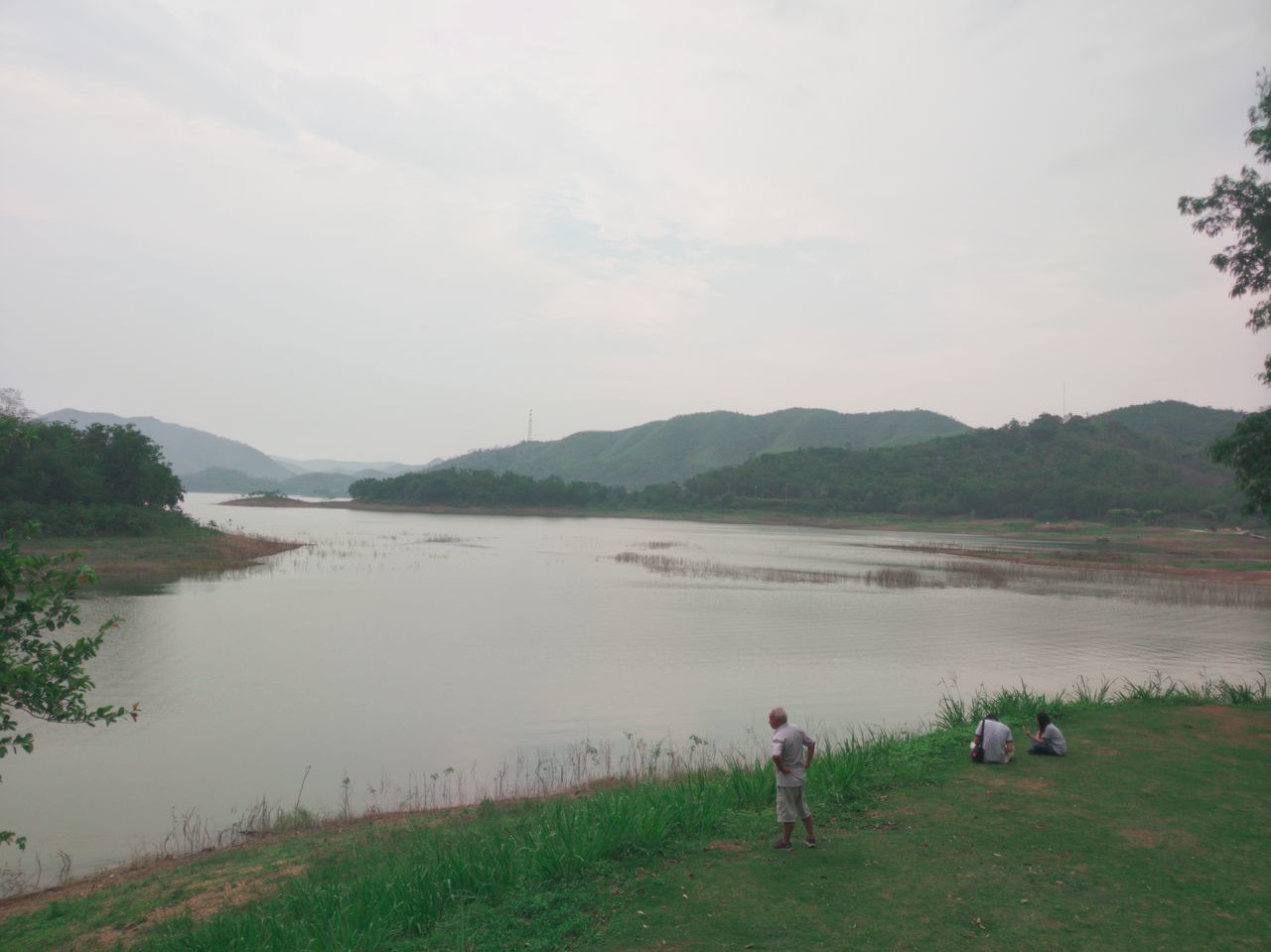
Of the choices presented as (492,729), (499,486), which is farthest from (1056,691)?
(499,486)

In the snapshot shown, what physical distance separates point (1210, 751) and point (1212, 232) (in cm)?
900

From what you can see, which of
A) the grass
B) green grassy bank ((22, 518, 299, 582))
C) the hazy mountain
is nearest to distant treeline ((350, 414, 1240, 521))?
the hazy mountain

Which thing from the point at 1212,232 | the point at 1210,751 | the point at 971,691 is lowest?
the point at 971,691

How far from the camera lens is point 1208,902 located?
5828mm

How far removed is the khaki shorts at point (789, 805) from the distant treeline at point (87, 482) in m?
40.2

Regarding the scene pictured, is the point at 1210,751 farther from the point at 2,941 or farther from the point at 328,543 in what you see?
the point at 328,543

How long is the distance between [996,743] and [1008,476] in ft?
381

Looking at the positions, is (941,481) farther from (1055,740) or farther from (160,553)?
(1055,740)

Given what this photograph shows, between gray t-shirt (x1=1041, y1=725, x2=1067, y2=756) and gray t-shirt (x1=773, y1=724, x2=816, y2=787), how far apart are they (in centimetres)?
471

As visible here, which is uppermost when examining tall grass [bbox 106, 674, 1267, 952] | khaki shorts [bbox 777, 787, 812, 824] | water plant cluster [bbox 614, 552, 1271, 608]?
khaki shorts [bbox 777, 787, 812, 824]

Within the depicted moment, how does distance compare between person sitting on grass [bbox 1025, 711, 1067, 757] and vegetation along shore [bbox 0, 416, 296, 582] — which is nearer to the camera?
person sitting on grass [bbox 1025, 711, 1067, 757]

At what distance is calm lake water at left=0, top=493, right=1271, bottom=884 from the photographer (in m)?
11.4

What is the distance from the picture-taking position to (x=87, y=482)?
42.4 metres

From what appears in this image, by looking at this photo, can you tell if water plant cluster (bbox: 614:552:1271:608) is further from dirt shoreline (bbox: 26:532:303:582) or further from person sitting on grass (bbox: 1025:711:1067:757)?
person sitting on grass (bbox: 1025:711:1067:757)
